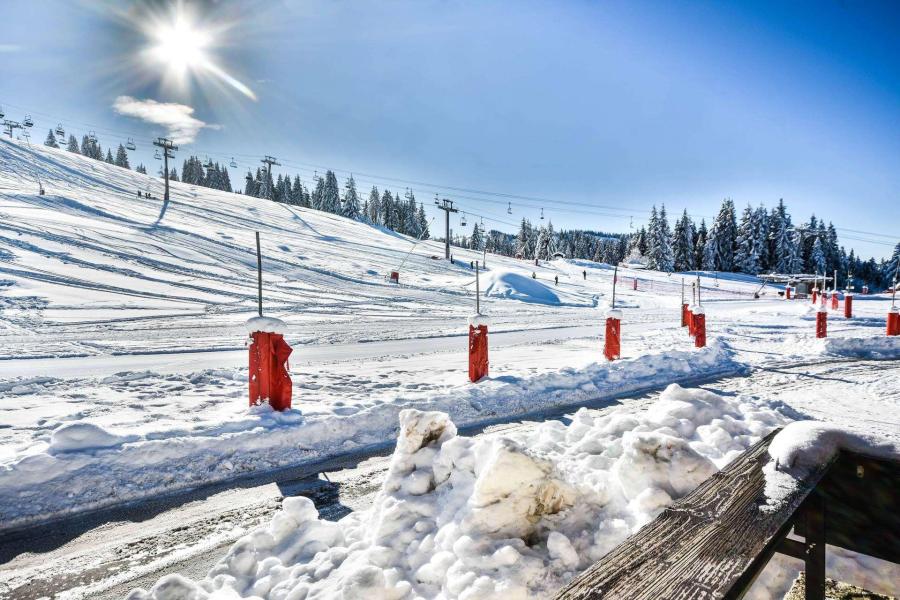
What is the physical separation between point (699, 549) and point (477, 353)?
6.90 metres

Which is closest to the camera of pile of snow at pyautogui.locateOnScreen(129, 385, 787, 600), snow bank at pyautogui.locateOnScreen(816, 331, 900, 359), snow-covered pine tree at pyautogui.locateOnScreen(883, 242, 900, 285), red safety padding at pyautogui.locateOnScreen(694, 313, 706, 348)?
pile of snow at pyautogui.locateOnScreen(129, 385, 787, 600)

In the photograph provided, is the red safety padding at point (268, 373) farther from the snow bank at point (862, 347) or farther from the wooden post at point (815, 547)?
the snow bank at point (862, 347)

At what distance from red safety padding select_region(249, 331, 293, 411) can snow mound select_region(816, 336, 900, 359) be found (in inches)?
528

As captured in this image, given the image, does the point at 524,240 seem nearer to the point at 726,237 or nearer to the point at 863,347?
the point at 726,237

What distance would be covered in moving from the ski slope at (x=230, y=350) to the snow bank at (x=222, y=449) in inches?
0.8

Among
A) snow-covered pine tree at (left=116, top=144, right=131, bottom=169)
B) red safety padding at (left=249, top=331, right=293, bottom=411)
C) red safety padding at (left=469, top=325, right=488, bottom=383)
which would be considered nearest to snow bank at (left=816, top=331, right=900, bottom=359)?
red safety padding at (left=469, top=325, right=488, bottom=383)

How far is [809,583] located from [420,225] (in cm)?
10675

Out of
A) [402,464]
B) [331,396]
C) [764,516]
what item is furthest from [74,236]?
[764,516]

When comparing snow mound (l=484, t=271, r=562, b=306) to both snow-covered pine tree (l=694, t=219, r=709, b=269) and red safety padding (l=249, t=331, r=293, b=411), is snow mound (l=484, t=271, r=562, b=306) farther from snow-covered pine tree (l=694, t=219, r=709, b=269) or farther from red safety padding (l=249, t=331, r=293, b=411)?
snow-covered pine tree (l=694, t=219, r=709, b=269)

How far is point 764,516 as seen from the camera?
1620 millimetres

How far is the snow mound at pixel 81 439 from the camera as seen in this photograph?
14.3 ft

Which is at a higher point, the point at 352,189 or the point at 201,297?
the point at 352,189

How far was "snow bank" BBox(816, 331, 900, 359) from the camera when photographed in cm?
1184

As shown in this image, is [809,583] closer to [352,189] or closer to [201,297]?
[201,297]
